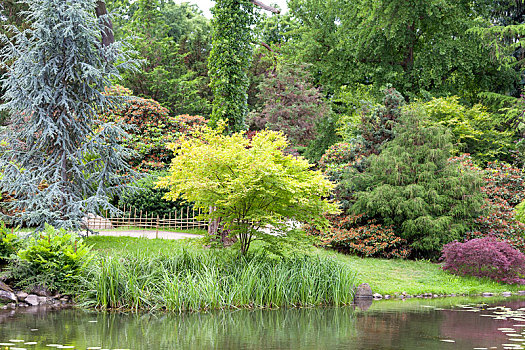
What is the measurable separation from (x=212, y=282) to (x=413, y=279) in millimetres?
5847

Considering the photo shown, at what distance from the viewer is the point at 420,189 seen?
14.3 meters

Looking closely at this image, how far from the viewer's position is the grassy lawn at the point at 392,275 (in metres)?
11.2

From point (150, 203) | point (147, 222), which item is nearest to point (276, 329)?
point (147, 222)

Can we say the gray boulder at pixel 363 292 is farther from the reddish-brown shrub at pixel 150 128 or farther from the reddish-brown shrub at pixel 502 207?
the reddish-brown shrub at pixel 150 128

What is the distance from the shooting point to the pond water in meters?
5.73

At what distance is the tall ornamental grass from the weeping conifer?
5.12 m

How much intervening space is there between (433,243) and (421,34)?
15.0 metres

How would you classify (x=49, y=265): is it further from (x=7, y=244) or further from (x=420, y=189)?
(x=420, y=189)

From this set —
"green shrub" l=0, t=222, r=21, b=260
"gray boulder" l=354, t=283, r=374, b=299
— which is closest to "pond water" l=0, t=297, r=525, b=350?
"gray boulder" l=354, t=283, r=374, b=299

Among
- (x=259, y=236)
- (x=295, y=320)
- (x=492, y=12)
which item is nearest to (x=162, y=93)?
(x=492, y=12)

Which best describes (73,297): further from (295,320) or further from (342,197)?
(342,197)

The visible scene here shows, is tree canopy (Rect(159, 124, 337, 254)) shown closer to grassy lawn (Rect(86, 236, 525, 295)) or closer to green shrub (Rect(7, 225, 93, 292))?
grassy lawn (Rect(86, 236, 525, 295))

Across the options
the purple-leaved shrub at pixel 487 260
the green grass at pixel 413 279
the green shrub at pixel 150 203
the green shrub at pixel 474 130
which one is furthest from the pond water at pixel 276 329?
the green shrub at pixel 474 130

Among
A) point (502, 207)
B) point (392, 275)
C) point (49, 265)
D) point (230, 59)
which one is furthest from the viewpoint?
point (502, 207)
